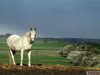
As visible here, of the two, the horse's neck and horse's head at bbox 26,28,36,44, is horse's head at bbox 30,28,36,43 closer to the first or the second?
horse's head at bbox 26,28,36,44

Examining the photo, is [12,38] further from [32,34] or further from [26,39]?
[32,34]

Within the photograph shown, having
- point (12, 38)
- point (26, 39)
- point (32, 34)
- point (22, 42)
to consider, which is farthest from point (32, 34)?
point (12, 38)

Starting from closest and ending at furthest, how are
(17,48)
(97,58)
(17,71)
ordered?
(17,71), (17,48), (97,58)

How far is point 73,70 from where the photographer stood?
901 inches

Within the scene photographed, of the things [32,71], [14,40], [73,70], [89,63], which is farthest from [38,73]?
[89,63]

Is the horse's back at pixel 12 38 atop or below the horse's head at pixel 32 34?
below

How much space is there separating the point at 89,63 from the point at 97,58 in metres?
0.54

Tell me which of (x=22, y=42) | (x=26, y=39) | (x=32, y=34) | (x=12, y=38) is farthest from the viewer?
(x=12, y=38)

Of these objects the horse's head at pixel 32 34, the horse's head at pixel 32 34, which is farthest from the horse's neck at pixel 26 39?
the horse's head at pixel 32 34

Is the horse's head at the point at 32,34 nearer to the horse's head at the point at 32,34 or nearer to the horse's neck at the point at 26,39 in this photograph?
the horse's head at the point at 32,34

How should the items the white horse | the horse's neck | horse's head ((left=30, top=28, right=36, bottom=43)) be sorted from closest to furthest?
1. horse's head ((left=30, top=28, right=36, bottom=43))
2. the white horse
3. the horse's neck

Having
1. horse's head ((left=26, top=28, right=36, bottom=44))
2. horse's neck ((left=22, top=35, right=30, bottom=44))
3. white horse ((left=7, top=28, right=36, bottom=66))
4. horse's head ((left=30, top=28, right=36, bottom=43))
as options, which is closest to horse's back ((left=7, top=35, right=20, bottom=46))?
white horse ((left=7, top=28, right=36, bottom=66))

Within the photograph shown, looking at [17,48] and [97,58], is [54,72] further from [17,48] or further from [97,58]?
[97,58]

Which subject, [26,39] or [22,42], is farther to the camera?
[22,42]
